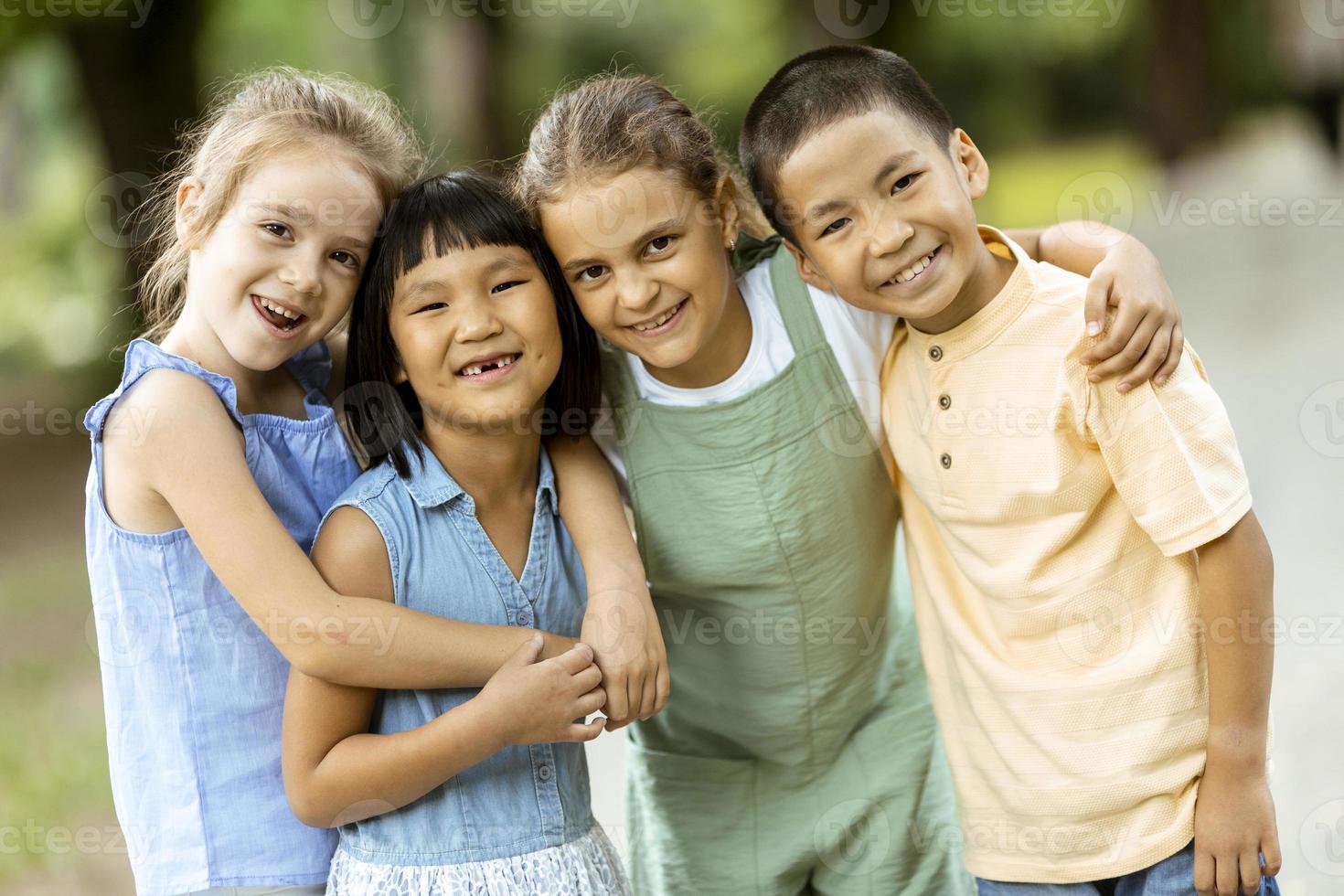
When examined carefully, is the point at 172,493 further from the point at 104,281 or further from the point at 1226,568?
the point at 104,281

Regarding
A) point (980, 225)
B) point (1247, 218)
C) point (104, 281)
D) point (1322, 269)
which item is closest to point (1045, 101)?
point (1247, 218)

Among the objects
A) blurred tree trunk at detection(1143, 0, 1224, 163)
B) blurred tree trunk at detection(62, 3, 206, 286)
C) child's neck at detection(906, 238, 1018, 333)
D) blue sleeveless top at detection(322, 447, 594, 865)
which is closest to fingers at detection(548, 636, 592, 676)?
blue sleeveless top at detection(322, 447, 594, 865)

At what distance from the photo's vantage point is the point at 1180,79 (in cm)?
906

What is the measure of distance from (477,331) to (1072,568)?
0.79 metres

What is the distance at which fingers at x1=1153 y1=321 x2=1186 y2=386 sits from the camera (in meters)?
1.47

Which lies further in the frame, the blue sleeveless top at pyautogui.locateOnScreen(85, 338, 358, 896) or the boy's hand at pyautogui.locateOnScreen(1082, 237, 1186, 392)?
the blue sleeveless top at pyautogui.locateOnScreen(85, 338, 358, 896)

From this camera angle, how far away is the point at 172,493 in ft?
4.86

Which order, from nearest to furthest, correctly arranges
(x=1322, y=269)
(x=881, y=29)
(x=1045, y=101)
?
(x=1322, y=269)
(x=881, y=29)
(x=1045, y=101)

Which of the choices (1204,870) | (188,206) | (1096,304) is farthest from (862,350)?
(188,206)

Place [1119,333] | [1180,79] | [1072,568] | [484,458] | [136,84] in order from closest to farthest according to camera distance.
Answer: [1119,333] < [1072,568] < [484,458] < [136,84] < [1180,79]

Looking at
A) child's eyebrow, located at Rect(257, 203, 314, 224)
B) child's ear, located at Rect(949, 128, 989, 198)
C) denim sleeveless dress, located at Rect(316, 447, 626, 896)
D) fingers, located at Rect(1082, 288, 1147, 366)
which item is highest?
child's eyebrow, located at Rect(257, 203, 314, 224)

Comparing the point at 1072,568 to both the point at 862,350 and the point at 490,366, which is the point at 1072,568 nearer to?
the point at 862,350

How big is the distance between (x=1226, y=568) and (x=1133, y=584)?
0.12 m

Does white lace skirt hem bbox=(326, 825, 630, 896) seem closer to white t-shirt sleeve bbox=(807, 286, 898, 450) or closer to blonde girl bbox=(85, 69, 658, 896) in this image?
blonde girl bbox=(85, 69, 658, 896)
